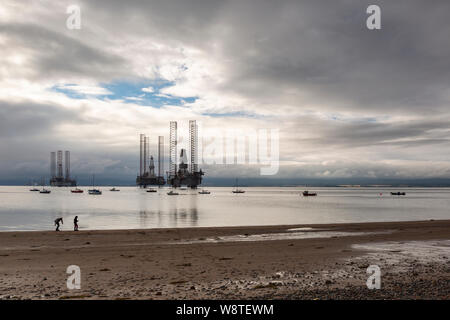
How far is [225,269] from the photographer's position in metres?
14.4

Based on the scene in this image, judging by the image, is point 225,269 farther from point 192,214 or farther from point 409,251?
point 192,214

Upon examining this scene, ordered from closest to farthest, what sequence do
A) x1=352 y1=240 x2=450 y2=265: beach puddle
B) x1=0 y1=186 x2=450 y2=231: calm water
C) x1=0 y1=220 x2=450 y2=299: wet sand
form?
x1=0 y1=220 x2=450 y2=299: wet sand < x1=352 y1=240 x2=450 y2=265: beach puddle < x1=0 y1=186 x2=450 y2=231: calm water

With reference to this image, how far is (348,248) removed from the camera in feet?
68.7

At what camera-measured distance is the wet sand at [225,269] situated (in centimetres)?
1055

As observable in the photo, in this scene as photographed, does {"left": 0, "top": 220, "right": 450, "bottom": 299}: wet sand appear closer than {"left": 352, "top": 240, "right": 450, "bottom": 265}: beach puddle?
Yes

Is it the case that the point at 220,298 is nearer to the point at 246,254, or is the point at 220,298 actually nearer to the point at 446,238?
the point at 246,254

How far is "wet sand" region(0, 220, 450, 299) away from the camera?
10545 mm

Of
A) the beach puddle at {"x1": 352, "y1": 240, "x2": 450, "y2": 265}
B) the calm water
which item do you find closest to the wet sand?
the beach puddle at {"x1": 352, "y1": 240, "x2": 450, "y2": 265}

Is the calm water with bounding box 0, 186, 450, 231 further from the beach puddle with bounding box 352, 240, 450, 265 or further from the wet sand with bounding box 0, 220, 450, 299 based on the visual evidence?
the beach puddle with bounding box 352, 240, 450, 265

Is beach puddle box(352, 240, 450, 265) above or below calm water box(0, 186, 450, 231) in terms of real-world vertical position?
above

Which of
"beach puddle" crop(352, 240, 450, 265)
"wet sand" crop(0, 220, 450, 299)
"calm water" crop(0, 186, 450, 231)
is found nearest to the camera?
"wet sand" crop(0, 220, 450, 299)

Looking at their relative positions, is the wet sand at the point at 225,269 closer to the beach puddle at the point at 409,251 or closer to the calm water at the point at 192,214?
the beach puddle at the point at 409,251
